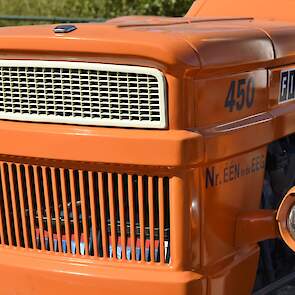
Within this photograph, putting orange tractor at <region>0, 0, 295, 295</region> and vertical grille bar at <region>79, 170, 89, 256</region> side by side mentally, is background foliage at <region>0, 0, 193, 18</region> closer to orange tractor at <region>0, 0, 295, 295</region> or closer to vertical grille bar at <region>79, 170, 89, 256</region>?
orange tractor at <region>0, 0, 295, 295</region>

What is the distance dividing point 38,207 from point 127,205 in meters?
0.39

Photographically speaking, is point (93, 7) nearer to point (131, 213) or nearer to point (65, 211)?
point (65, 211)

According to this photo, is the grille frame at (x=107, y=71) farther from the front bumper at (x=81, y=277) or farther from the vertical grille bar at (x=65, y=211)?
the front bumper at (x=81, y=277)

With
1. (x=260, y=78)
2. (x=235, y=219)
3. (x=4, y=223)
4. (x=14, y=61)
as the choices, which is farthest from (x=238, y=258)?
(x=14, y=61)

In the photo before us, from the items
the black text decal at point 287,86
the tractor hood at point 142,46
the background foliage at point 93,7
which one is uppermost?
the tractor hood at point 142,46

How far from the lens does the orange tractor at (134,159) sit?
270cm

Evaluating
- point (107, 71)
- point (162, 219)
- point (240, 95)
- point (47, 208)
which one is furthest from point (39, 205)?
point (240, 95)

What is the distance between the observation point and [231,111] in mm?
2906

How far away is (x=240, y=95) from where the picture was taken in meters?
2.96

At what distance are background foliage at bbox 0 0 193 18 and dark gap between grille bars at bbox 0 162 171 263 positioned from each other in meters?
9.30

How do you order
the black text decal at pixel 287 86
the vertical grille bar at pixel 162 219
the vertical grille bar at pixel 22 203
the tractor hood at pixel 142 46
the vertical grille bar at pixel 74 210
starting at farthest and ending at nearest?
the black text decal at pixel 287 86 → the vertical grille bar at pixel 22 203 → the vertical grille bar at pixel 74 210 → the vertical grille bar at pixel 162 219 → the tractor hood at pixel 142 46

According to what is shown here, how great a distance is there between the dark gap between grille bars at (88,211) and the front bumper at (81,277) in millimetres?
51

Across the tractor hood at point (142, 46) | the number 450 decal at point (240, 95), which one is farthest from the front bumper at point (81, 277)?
the tractor hood at point (142, 46)

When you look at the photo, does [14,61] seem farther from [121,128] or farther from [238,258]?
[238,258]
